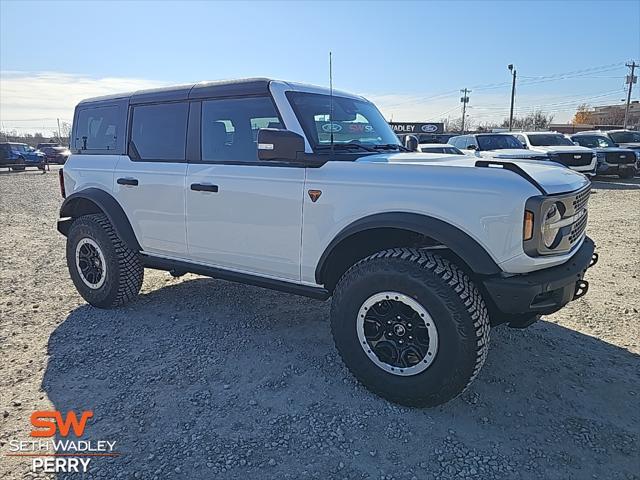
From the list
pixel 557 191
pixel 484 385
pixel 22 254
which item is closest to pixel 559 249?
pixel 557 191

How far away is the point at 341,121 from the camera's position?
3.86 metres

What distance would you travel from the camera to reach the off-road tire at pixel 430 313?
276 cm

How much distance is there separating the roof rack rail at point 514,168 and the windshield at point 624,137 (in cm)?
2058

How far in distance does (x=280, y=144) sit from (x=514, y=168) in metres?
1.44

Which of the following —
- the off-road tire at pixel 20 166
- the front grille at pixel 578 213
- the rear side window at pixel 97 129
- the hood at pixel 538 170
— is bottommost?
the off-road tire at pixel 20 166

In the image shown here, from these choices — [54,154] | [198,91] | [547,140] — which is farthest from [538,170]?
[54,154]

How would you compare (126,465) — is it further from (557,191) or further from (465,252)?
(557,191)

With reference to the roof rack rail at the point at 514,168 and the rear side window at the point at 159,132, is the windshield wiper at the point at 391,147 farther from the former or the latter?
the rear side window at the point at 159,132

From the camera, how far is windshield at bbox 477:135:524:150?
15.5 meters

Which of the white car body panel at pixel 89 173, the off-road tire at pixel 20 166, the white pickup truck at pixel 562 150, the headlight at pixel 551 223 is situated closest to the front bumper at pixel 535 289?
the headlight at pixel 551 223

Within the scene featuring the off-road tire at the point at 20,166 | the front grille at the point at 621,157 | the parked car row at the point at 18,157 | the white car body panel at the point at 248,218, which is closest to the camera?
the white car body panel at the point at 248,218

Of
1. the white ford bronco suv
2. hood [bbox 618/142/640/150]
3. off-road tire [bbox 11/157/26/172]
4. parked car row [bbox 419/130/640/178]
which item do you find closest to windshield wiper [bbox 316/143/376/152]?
the white ford bronco suv

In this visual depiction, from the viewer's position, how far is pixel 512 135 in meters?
15.9

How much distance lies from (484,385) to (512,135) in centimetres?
1438
